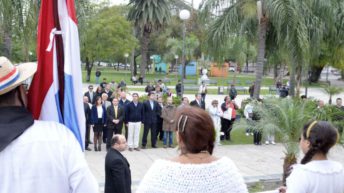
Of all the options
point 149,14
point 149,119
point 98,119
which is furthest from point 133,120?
point 149,14

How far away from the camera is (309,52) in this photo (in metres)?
18.1

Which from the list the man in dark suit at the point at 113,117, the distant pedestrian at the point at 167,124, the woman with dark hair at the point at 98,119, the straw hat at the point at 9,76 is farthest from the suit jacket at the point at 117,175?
the distant pedestrian at the point at 167,124

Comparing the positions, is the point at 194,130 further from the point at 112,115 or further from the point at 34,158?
the point at 112,115

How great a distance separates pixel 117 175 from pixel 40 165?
3945 millimetres

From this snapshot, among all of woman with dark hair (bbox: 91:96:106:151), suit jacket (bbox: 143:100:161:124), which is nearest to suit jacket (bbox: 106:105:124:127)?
woman with dark hair (bbox: 91:96:106:151)

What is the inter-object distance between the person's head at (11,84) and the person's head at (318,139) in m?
2.14

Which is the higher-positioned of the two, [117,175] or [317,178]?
[317,178]

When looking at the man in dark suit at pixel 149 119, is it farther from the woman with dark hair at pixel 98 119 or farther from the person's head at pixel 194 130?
the person's head at pixel 194 130

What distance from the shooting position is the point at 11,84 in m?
2.41

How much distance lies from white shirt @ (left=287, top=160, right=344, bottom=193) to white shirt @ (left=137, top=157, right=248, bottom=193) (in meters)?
0.97

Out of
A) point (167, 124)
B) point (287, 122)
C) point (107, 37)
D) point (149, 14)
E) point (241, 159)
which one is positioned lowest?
point (241, 159)

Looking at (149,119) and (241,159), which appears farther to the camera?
(149,119)

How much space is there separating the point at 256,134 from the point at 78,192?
14.6 metres

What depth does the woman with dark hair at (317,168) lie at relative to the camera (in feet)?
11.2
